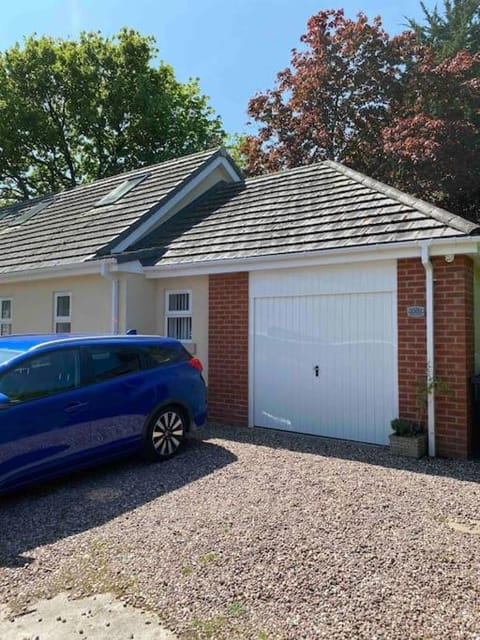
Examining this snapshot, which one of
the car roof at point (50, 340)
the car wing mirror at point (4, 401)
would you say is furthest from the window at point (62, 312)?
the car wing mirror at point (4, 401)

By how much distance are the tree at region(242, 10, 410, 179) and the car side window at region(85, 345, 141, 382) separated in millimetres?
16216

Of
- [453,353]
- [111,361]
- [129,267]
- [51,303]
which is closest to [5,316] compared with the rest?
[51,303]

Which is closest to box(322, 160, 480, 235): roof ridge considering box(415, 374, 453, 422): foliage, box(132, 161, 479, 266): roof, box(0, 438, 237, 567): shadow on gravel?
box(132, 161, 479, 266): roof

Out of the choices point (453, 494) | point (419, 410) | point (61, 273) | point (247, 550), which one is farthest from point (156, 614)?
point (61, 273)

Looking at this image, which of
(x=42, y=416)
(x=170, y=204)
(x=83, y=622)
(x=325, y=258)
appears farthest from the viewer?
(x=170, y=204)

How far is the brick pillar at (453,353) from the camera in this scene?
630cm

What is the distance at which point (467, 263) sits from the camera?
656cm

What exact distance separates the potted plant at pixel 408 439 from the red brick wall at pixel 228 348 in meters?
2.67

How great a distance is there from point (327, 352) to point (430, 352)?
1.52m

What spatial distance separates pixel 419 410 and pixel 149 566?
14.2 ft

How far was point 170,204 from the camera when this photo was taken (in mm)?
11281

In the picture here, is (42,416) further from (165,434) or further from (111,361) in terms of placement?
(165,434)

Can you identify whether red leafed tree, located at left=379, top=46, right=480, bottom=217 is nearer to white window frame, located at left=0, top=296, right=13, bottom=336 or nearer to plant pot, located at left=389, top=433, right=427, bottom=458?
plant pot, located at left=389, top=433, right=427, bottom=458

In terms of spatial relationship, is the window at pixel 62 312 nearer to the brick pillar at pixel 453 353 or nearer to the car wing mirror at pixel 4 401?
the car wing mirror at pixel 4 401
